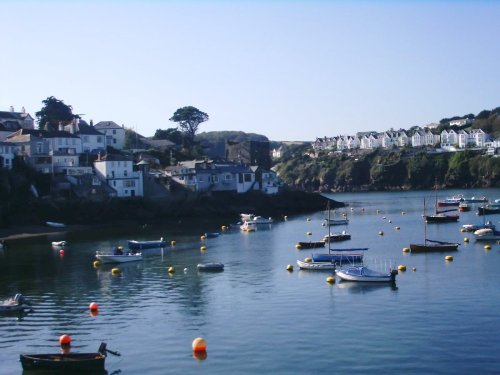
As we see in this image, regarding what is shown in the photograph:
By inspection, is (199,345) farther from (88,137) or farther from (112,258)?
(88,137)

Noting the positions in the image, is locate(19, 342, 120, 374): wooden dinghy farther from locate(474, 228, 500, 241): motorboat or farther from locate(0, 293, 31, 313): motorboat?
locate(474, 228, 500, 241): motorboat

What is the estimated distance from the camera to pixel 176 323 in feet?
134

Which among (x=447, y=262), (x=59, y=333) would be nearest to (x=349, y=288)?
(x=447, y=262)

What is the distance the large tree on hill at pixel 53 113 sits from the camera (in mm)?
141500

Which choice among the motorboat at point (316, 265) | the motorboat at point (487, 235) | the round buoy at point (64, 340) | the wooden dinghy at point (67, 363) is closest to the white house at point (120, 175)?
the motorboat at point (487, 235)

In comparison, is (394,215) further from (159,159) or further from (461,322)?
(461,322)

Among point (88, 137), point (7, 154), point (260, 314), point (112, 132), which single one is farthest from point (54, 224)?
point (260, 314)

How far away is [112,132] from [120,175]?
29.1 meters

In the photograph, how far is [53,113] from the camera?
142125 millimetres

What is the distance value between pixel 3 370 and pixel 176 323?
10.8 m

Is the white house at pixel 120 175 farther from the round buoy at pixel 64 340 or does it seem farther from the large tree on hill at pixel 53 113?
the round buoy at pixel 64 340

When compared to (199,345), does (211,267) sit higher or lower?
higher

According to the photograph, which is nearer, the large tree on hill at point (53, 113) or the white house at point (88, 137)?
the white house at point (88, 137)

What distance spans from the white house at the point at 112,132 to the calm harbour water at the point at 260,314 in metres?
69.3
